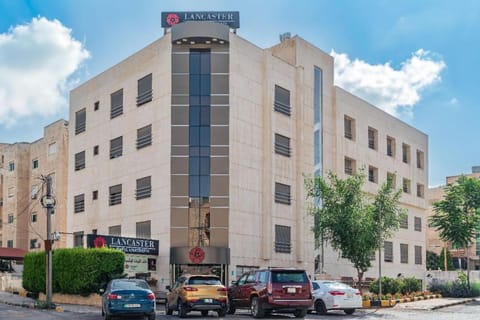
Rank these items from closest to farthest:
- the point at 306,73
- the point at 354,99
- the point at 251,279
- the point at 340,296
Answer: the point at 251,279 < the point at 340,296 < the point at 306,73 < the point at 354,99

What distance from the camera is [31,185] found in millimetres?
65375

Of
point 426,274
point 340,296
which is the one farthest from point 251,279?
point 426,274

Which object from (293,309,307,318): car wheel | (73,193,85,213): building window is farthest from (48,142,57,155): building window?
(293,309,307,318): car wheel

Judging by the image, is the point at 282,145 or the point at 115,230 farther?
the point at 115,230

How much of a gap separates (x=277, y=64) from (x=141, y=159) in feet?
34.9

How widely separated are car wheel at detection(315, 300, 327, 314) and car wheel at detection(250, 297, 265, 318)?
162 inches

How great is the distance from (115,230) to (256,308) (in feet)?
72.0

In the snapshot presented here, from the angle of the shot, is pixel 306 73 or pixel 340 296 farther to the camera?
pixel 306 73

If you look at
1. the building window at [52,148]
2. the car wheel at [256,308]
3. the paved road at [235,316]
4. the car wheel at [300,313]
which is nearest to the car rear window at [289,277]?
the car wheel at [256,308]

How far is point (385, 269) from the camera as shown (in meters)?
55.5

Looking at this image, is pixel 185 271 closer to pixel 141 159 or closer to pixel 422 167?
pixel 141 159

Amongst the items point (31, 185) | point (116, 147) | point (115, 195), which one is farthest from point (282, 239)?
point (31, 185)

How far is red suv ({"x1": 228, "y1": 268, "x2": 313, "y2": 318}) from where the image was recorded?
24578 mm

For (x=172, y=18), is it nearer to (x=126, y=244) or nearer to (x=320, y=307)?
(x=126, y=244)
